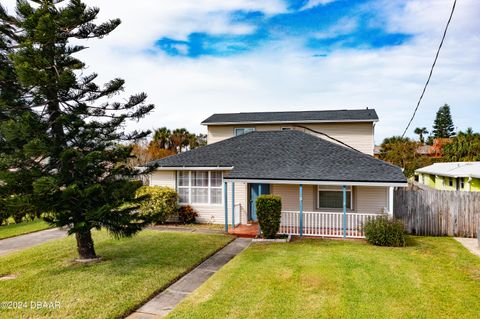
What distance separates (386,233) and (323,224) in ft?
9.02

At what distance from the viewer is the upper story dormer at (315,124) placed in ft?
67.1

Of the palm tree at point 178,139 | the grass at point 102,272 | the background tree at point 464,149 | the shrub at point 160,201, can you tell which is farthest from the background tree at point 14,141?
the background tree at point 464,149

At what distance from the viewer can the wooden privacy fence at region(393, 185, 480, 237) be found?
12.9m

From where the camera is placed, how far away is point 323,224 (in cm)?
1348

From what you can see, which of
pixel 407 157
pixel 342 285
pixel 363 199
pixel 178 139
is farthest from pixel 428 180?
pixel 178 139

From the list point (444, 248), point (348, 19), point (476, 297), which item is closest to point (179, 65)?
point (348, 19)

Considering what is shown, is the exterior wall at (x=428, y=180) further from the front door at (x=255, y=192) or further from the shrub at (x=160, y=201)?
the shrub at (x=160, y=201)

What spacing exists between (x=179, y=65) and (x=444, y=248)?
1663cm

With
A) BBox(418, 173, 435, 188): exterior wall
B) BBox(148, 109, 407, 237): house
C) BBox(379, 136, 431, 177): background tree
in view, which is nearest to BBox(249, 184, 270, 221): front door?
BBox(148, 109, 407, 237): house

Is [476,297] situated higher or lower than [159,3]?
lower

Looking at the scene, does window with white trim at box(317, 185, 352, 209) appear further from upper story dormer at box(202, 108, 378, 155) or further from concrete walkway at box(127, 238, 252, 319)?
upper story dormer at box(202, 108, 378, 155)

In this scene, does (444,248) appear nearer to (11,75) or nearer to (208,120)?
(11,75)

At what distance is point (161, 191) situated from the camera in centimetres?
1531

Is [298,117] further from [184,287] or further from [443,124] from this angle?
[443,124]
